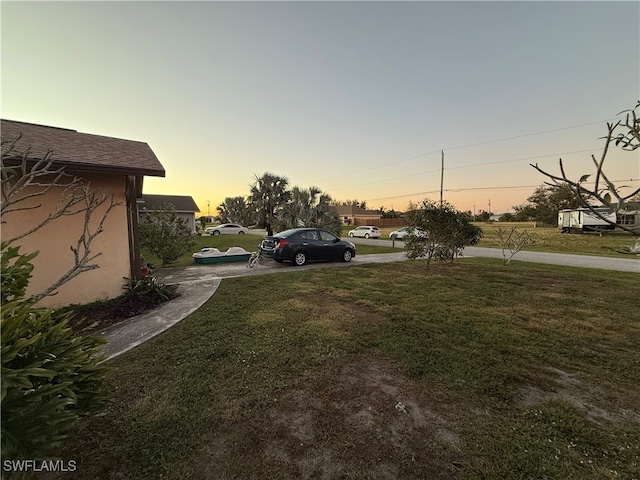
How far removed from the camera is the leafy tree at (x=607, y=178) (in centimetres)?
135

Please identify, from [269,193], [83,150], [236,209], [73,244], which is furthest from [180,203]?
[73,244]

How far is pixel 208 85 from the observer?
1125 cm

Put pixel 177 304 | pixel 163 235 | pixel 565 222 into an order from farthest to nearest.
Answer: pixel 565 222, pixel 163 235, pixel 177 304

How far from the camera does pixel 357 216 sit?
5984 cm

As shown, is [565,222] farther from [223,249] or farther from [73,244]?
[73,244]

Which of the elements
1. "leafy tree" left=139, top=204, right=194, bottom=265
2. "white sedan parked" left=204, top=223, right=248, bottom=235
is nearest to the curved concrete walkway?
"leafy tree" left=139, top=204, right=194, bottom=265

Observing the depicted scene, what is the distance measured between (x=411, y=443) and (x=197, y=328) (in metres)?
3.71

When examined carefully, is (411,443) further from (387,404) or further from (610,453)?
(610,453)

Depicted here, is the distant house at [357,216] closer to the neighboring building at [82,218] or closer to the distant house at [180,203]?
the distant house at [180,203]

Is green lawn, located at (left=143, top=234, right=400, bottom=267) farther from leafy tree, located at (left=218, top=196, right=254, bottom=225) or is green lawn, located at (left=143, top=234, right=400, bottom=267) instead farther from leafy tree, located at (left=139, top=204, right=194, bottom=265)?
leafy tree, located at (left=218, top=196, right=254, bottom=225)

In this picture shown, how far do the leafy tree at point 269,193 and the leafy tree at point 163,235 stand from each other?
13.8 m

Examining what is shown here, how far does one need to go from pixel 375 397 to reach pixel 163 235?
10211mm

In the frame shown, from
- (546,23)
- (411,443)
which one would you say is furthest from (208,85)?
(411,443)

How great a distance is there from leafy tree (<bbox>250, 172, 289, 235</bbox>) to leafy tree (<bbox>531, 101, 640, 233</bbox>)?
2383 cm
